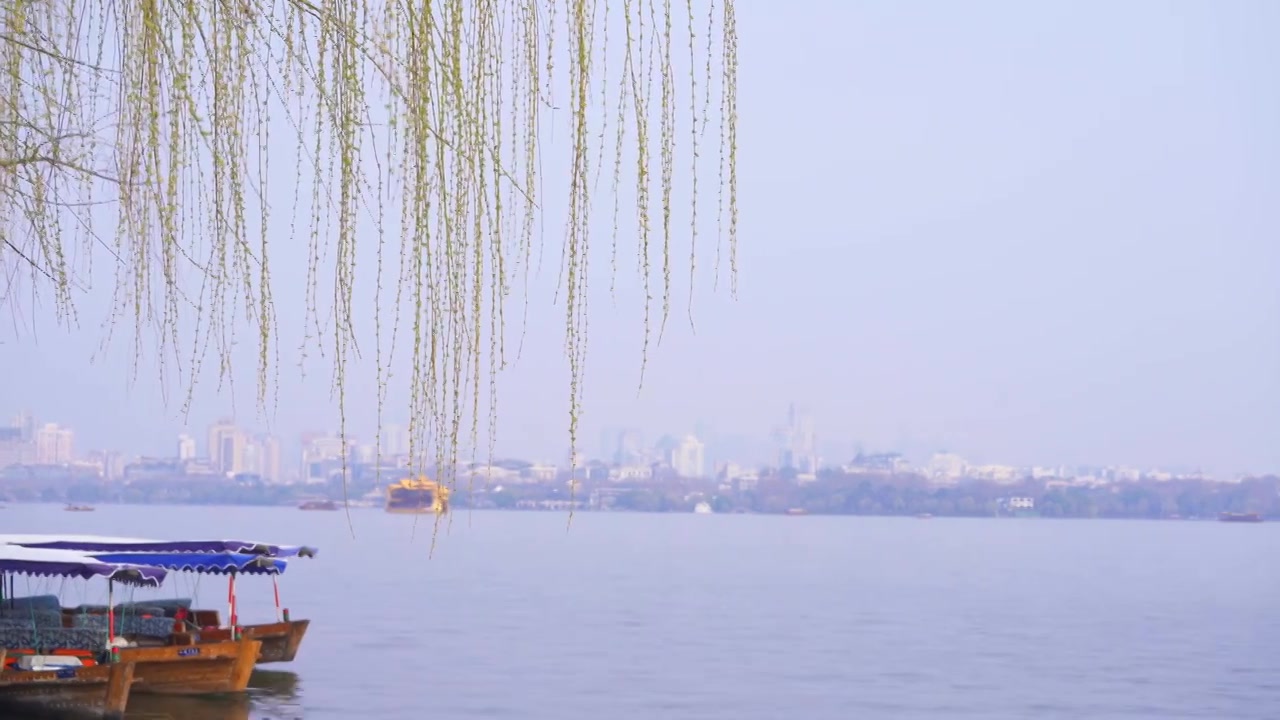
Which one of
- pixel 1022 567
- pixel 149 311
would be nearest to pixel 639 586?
pixel 1022 567

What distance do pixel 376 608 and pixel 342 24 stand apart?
50492 mm

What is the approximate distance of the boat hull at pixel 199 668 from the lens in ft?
73.6

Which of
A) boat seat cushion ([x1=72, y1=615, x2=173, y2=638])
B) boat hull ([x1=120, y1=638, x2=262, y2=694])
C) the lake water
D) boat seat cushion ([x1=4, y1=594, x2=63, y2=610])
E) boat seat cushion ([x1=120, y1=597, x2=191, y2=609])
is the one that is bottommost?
the lake water

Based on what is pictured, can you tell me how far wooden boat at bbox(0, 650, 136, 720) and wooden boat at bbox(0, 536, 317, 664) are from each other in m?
2.62

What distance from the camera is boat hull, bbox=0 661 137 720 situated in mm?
19234

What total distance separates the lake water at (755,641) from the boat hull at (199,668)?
2.84 ft

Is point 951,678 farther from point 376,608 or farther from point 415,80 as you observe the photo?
point 415,80

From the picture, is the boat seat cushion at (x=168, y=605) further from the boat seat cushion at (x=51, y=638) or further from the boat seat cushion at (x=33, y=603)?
the boat seat cushion at (x=51, y=638)

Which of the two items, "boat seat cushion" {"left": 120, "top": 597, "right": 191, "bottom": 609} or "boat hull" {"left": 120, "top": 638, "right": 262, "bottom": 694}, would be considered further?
"boat seat cushion" {"left": 120, "top": 597, "right": 191, "bottom": 609}

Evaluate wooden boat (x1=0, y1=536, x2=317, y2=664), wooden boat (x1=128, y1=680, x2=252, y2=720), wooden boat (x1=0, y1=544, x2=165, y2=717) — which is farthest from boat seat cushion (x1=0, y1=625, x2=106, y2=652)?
wooden boat (x1=128, y1=680, x2=252, y2=720)

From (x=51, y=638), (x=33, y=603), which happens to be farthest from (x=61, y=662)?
(x=33, y=603)

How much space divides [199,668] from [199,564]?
1.40 m

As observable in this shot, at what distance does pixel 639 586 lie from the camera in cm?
6781

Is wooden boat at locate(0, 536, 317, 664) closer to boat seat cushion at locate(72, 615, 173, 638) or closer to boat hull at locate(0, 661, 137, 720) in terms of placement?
boat seat cushion at locate(72, 615, 173, 638)
